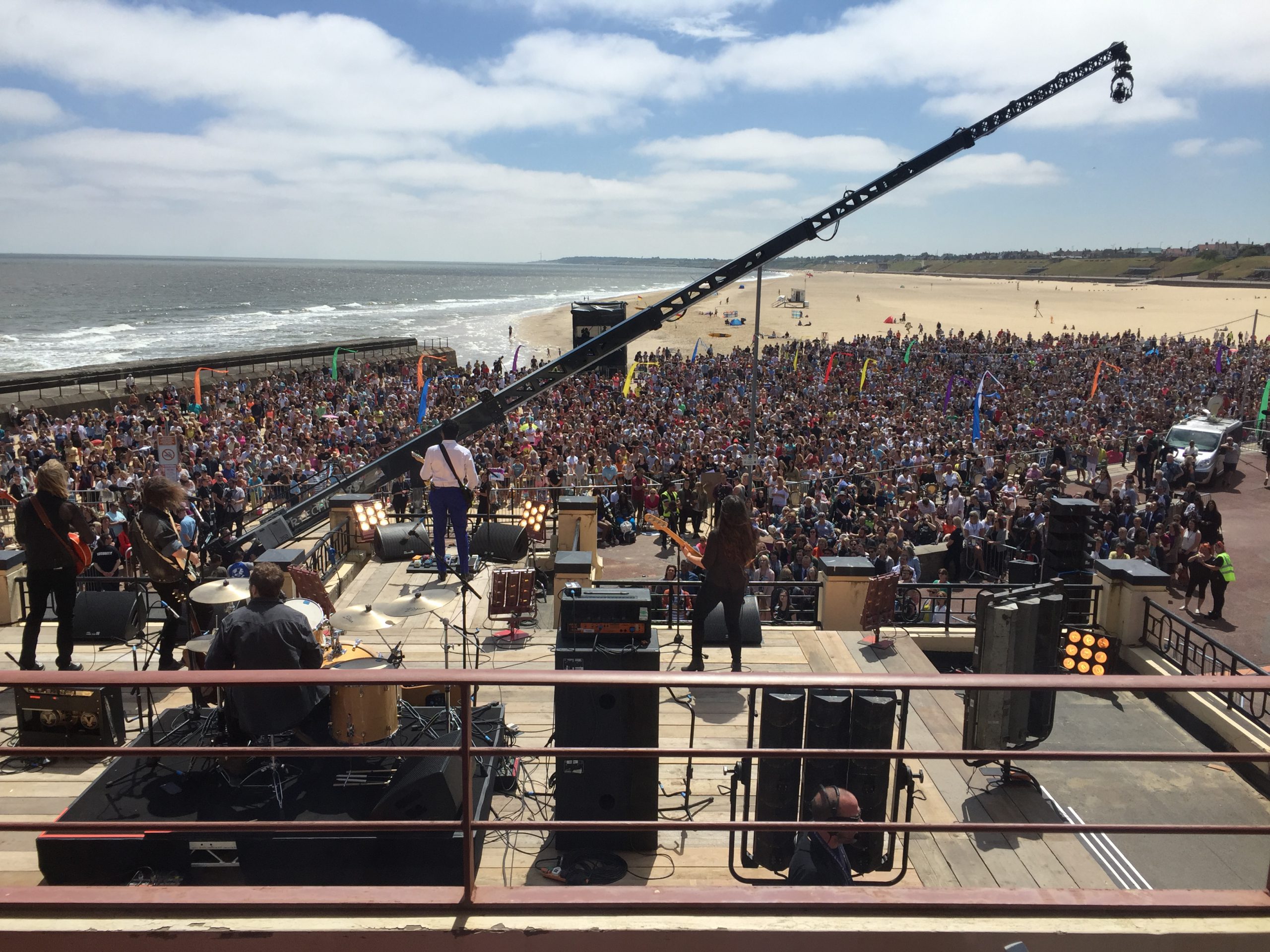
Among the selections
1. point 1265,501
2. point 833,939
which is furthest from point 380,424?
point 833,939

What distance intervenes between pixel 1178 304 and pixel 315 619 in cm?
11913

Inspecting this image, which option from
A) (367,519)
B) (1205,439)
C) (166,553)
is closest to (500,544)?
(367,519)

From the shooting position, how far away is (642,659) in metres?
5.49

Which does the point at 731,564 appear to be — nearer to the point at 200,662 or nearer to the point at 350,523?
the point at 200,662

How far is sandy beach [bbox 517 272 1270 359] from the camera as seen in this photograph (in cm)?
7788

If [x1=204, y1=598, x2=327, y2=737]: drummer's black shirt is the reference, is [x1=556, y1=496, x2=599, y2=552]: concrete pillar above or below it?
below

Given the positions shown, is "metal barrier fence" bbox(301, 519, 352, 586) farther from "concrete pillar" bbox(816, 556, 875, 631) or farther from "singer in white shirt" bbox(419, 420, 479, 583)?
"concrete pillar" bbox(816, 556, 875, 631)

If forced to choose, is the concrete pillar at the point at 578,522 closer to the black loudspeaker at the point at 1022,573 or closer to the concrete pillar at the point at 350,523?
the concrete pillar at the point at 350,523

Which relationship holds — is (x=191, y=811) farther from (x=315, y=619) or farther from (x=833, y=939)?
(x=833, y=939)

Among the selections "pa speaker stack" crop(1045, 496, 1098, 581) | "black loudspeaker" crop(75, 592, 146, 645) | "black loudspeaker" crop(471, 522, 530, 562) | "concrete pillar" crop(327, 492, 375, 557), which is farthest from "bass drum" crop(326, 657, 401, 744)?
"concrete pillar" crop(327, 492, 375, 557)

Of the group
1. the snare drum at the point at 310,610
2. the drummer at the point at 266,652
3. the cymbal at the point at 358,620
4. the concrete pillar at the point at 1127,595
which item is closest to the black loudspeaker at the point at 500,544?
the cymbal at the point at 358,620

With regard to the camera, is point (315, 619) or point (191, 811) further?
point (315, 619)

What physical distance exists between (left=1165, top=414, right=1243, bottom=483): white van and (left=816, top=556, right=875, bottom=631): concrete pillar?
19.0 m

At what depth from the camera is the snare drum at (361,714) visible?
17.9 feet
